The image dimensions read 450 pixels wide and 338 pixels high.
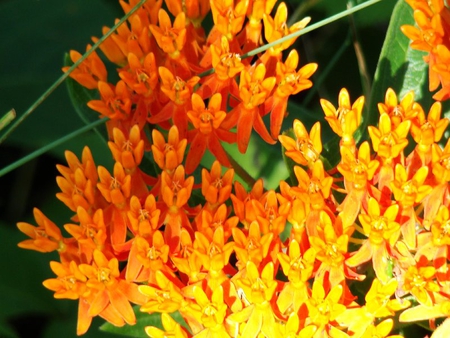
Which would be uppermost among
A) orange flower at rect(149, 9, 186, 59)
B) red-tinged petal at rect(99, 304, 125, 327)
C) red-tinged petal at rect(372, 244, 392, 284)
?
orange flower at rect(149, 9, 186, 59)

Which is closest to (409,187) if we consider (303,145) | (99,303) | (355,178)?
(355,178)

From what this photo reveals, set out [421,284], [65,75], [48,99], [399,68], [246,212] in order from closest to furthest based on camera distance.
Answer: [421,284] → [246,212] → [65,75] → [399,68] → [48,99]

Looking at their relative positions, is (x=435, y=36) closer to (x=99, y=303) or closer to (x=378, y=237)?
(x=378, y=237)

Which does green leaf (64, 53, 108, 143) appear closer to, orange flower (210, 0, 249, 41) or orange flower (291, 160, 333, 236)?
orange flower (210, 0, 249, 41)

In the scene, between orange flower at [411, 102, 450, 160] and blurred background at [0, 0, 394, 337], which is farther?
blurred background at [0, 0, 394, 337]

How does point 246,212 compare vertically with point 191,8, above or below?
below

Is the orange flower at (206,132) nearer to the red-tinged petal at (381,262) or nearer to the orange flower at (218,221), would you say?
the orange flower at (218,221)

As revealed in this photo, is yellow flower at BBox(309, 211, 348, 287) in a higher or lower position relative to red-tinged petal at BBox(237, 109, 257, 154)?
lower

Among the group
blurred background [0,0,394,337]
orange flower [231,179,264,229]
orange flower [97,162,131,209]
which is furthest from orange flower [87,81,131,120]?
blurred background [0,0,394,337]
